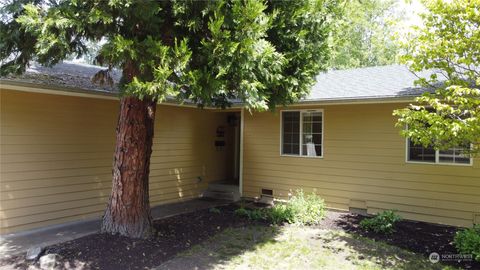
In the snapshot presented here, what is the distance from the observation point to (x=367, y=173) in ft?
26.3

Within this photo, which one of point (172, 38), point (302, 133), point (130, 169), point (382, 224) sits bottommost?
point (382, 224)

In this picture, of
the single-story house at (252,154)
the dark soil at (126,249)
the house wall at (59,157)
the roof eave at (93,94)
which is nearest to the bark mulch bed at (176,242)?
the dark soil at (126,249)

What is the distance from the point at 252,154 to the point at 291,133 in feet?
4.10

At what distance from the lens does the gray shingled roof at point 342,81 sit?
646cm

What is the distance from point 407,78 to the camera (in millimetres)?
8148

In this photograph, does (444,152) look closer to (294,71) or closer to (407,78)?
(407,78)

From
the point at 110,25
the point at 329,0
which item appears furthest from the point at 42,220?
the point at 329,0

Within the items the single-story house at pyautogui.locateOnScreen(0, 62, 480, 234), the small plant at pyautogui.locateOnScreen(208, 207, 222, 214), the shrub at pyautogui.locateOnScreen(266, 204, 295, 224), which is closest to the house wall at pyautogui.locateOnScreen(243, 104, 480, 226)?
the single-story house at pyautogui.locateOnScreen(0, 62, 480, 234)

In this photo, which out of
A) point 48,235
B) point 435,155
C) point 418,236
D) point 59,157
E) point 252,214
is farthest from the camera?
point 252,214

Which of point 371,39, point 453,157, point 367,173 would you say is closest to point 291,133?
point 367,173

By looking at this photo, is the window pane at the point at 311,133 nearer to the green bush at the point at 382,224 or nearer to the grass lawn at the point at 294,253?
the green bush at the point at 382,224

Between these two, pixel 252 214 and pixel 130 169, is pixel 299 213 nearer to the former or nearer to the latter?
pixel 252 214

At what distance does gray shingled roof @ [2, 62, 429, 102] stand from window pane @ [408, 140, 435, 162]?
1226 mm

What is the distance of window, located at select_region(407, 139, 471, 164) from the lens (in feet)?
23.0
